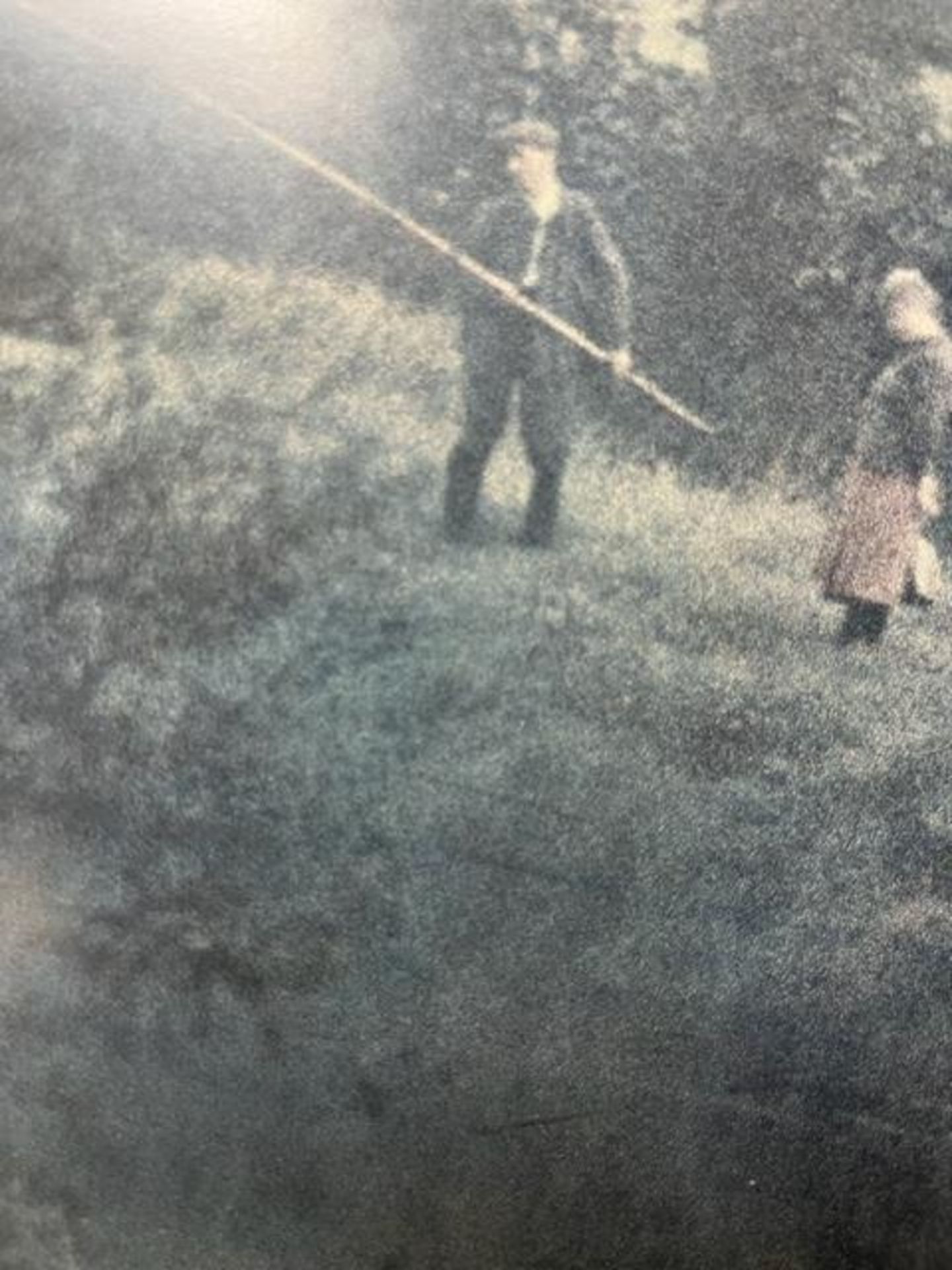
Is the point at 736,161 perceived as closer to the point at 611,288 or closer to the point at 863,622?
the point at 611,288

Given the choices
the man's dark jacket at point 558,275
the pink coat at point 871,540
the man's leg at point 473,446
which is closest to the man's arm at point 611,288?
the man's dark jacket at point 558,275

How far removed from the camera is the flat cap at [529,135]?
1.56 metres

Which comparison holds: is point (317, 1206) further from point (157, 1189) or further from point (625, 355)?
point (625, 355)

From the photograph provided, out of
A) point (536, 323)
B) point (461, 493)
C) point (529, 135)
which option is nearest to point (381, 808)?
point (461, 493)

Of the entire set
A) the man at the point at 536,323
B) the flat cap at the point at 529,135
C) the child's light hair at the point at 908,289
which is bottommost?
the man at the point at 536,323

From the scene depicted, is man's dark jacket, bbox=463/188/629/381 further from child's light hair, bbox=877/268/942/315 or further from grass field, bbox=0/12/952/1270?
child's light hair, bbox=877/268/942/315

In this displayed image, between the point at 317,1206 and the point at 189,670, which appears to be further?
the point at 317,1206

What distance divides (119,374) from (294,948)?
594 millimetres

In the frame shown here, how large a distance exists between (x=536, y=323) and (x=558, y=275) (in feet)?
0.19

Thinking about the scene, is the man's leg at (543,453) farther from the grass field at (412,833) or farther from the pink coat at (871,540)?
the pink coat at (871,540)

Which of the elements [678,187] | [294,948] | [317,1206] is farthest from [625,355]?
[317,1206]

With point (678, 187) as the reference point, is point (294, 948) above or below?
below

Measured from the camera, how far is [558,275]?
152 cm

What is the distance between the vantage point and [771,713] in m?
1.51
